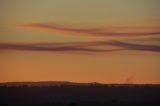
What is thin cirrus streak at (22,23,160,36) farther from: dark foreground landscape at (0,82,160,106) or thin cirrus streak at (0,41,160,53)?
dark foreground landscape at (0,82,160,106)

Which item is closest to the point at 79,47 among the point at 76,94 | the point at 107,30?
the point at 107,30

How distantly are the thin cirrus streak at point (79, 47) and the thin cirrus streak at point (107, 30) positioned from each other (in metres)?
0.09

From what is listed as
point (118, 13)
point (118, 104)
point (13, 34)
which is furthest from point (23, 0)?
point (118, 104)

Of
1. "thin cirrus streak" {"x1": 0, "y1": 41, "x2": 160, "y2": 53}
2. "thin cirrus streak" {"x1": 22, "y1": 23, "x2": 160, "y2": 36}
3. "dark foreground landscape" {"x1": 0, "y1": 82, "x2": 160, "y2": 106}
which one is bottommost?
"dark foreground landscape" {"x1": 0, "y1": 82, "x2": 160, "y2": 106}

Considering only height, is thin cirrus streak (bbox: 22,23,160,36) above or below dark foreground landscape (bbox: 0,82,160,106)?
above

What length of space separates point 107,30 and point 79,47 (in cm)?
31

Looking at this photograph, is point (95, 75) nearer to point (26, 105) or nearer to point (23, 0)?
point (26, 105)

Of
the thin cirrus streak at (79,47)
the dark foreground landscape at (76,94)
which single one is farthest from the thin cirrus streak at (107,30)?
the dark foreground landscape at (76,94)

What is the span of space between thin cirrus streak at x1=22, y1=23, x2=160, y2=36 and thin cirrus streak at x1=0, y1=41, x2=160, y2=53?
94mm

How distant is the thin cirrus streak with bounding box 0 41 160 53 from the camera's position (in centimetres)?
416

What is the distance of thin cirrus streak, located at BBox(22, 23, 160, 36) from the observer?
13.6ft

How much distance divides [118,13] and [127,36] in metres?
0.24

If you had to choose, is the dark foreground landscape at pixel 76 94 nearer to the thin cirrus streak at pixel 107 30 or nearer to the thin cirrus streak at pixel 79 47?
the thin cirrus streak at pixel 79 47

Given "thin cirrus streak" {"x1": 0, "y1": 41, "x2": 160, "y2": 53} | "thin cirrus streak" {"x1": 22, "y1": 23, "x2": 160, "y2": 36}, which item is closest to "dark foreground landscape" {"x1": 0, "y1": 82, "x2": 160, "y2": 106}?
"thin cirrus streak" {"x1": 0, "y1": 41, "x2": 160, "y2": 53}
